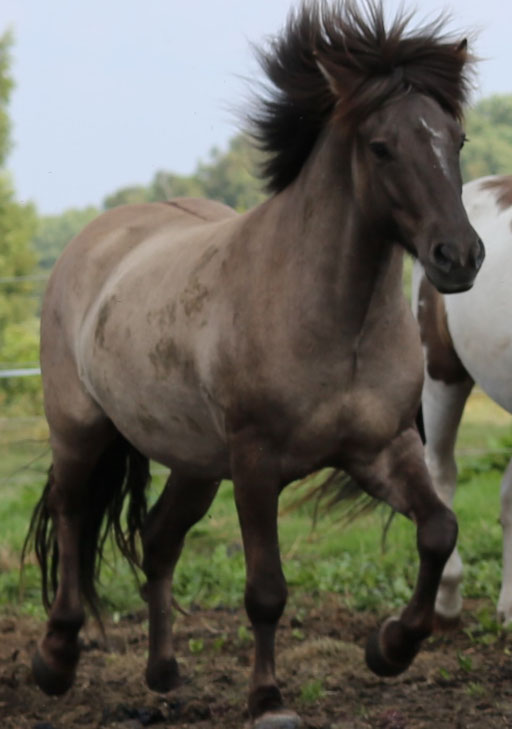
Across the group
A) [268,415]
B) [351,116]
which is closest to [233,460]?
[268,415]

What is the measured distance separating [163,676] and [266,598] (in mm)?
1144

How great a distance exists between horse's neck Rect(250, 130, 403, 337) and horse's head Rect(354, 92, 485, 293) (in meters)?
0.12

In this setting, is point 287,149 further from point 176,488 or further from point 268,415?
point 176,488

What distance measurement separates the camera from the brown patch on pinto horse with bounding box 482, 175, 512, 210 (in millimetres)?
5512

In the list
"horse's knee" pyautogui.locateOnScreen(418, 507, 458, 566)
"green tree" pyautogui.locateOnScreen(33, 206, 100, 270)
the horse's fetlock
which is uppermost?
"horse's knee" pyautogui.locateOnScreen(418, 507, 458, 566)

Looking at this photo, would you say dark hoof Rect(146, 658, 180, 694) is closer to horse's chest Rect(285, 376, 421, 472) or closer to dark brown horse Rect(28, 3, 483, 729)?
dark brown horse Rect(28, 3, 483, 729)

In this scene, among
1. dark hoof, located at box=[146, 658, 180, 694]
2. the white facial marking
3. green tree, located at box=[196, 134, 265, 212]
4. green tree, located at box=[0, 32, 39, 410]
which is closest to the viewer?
the white facial marking

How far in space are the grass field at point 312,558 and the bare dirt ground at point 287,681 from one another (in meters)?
0.36

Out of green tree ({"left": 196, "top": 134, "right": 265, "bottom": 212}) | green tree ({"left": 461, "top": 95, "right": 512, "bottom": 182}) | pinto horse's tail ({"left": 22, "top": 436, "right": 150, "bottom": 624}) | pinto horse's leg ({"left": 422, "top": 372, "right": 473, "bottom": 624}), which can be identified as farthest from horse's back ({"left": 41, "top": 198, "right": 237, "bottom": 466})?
green tree ({"left": 196, "top": 134, "right": 265, "bottom": 212})

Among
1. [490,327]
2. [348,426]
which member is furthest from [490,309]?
[348,426]

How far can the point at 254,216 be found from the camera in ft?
13.2

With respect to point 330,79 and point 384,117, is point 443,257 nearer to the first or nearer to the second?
point 384,117

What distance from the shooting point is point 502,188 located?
5652 mm

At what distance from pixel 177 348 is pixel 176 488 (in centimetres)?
Answer: 93
